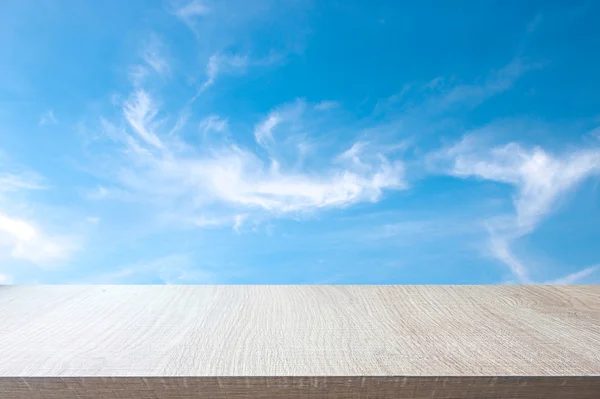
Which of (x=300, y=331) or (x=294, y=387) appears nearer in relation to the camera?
(x=294, y=387)

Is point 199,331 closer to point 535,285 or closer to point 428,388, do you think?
point 428,388

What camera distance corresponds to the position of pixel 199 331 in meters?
0.60

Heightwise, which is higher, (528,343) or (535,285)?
(535,285)

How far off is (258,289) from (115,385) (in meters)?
0.35

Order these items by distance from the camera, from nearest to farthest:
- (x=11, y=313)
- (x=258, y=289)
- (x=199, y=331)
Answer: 1. (x=199, y=331)
2. (x=11, y=313)
3. (x=258, y=289)

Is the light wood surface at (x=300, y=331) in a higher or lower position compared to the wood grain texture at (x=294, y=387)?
higher

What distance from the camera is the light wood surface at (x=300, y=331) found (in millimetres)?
503

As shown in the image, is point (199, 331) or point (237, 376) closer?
point (237, 376)

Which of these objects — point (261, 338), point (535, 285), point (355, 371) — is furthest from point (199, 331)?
point (535, 285)

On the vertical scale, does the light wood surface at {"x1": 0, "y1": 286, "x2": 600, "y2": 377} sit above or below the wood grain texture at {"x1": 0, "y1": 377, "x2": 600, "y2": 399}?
above

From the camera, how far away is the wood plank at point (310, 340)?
0.49 m

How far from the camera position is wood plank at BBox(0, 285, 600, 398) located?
0.49 metres

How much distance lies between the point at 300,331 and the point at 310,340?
3 centimetres

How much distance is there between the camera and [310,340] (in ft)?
1.86
